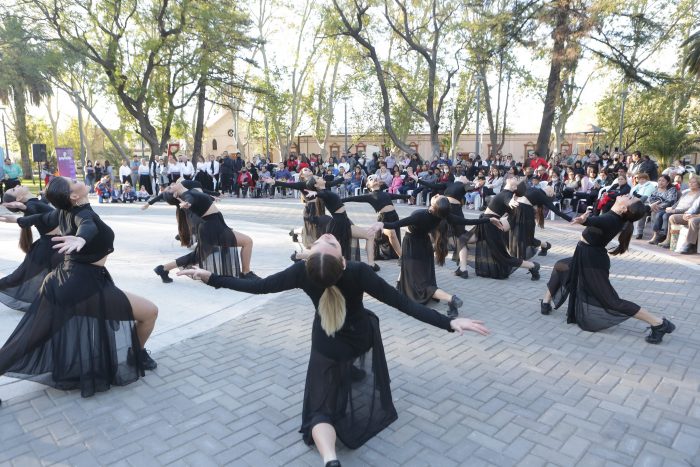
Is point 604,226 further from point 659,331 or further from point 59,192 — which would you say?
point 59,192

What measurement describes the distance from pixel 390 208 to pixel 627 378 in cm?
455

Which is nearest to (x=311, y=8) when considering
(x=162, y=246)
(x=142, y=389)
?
(x=162, y=246)

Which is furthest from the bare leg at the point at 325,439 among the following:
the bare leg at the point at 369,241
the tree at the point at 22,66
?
the tree at the point at 22,66

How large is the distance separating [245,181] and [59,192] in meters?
17.4

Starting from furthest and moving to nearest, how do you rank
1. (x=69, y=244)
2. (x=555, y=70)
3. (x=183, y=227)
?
(x=555, y=70) → (x=183, y=227) → (x=69, y=244)

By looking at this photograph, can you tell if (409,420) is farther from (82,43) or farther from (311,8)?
Answer: (311,8)

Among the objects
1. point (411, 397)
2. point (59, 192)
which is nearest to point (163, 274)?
point (59, 192)

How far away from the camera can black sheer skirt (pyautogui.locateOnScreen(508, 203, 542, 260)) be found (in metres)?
8.52

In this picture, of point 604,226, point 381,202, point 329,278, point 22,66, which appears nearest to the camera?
point 329,278

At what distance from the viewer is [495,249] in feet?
25.3

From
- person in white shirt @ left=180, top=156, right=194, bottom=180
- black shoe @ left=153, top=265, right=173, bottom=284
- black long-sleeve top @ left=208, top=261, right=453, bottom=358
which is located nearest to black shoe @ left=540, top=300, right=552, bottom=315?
black long-sleeve top @ left=208, top=261, right=453, bottom=358

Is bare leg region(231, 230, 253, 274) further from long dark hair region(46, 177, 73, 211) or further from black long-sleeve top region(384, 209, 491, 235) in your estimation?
long dark hair region(46, 177, 73, 211)

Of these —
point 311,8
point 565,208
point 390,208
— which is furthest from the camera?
point 311,8

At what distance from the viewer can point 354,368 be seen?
3.22m
